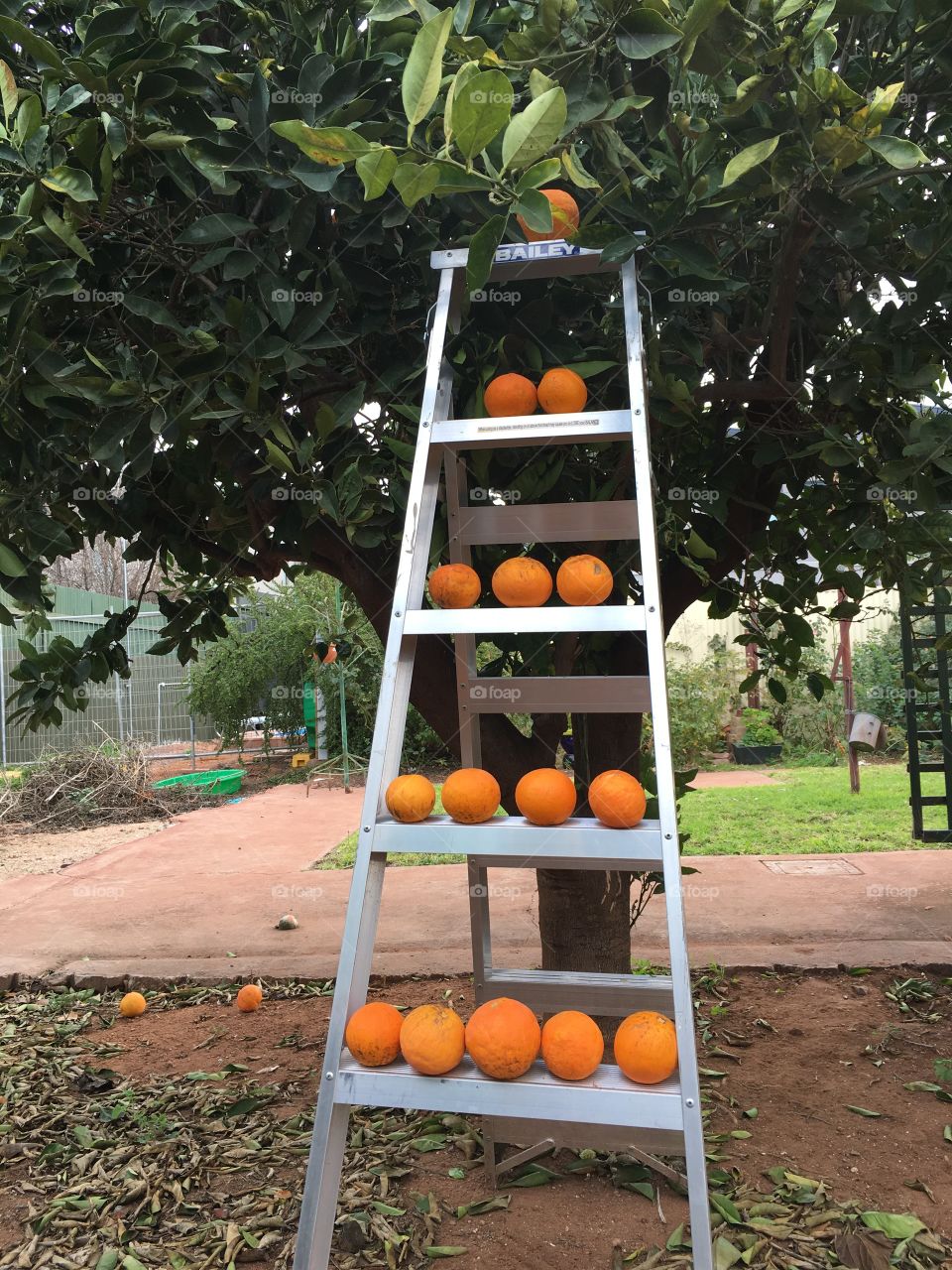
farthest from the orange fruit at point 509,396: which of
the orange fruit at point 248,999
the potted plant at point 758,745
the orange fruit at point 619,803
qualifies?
the potted plant at point 758,745

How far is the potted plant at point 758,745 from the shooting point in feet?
36.2

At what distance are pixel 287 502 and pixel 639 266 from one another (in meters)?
1.07

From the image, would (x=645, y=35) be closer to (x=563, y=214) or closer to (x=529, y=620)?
(x=563, y=214)

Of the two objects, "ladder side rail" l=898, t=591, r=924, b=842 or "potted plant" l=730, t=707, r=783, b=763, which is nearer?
"ladder side rail" l=898, t=591, r=924, b=842

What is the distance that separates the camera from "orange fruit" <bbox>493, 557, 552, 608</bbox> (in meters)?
1.83

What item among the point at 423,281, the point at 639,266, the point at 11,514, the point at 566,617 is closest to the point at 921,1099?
the point at 566,617

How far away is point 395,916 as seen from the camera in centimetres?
521

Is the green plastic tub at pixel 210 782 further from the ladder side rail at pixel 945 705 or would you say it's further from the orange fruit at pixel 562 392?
the orange fruit at pixel 562 392

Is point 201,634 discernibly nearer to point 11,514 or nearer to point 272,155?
point 11,514

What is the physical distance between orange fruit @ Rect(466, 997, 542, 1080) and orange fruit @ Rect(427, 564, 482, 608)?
32.2 inches

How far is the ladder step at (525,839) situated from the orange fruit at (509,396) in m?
0.88

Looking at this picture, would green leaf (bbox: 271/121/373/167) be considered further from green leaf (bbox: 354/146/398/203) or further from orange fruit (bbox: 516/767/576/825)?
orange fruit (bbox: 516/767/576/825)

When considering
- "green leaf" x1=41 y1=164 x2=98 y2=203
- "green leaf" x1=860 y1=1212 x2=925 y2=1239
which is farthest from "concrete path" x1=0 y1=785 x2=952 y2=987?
"green leaf" x1=41 y1=164 x2=98 y2=203

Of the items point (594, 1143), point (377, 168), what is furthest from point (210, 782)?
point (377, 168)
